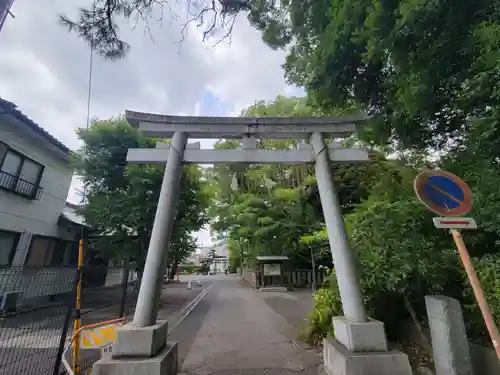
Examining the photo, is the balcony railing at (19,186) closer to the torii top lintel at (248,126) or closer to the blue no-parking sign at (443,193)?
the torii top lintel at (248,126)

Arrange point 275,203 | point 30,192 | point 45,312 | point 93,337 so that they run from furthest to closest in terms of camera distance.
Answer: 1. point 275,203
2. point 30,192
3. point 45,312
4. point 93,337

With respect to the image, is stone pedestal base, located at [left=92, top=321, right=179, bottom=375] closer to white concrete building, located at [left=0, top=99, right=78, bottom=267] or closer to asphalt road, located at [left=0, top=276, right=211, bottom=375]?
asphalt road, located at [left=0, top=276, right=211, bottom=375]

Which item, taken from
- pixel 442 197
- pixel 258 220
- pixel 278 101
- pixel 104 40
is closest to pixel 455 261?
pixel 442 197

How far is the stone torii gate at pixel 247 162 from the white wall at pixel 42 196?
792 cm

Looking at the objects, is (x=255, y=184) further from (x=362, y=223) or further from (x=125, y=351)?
(x=125, y=351)

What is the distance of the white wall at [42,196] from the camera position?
32.4ft

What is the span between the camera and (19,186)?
10.4 meters

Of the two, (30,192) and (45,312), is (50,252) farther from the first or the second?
(45,312)

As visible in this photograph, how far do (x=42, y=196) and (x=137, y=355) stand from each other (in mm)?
10743

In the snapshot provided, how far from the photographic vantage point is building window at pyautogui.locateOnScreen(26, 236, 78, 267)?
37.3 feet

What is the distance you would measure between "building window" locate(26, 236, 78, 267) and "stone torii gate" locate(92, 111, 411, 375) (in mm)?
9476

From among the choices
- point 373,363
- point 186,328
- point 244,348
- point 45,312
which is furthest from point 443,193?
point 45,312

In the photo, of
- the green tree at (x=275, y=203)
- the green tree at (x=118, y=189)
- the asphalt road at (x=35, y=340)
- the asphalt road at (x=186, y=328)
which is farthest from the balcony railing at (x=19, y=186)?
the green tree at (x=275, y=203)

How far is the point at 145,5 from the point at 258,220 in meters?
13.0
